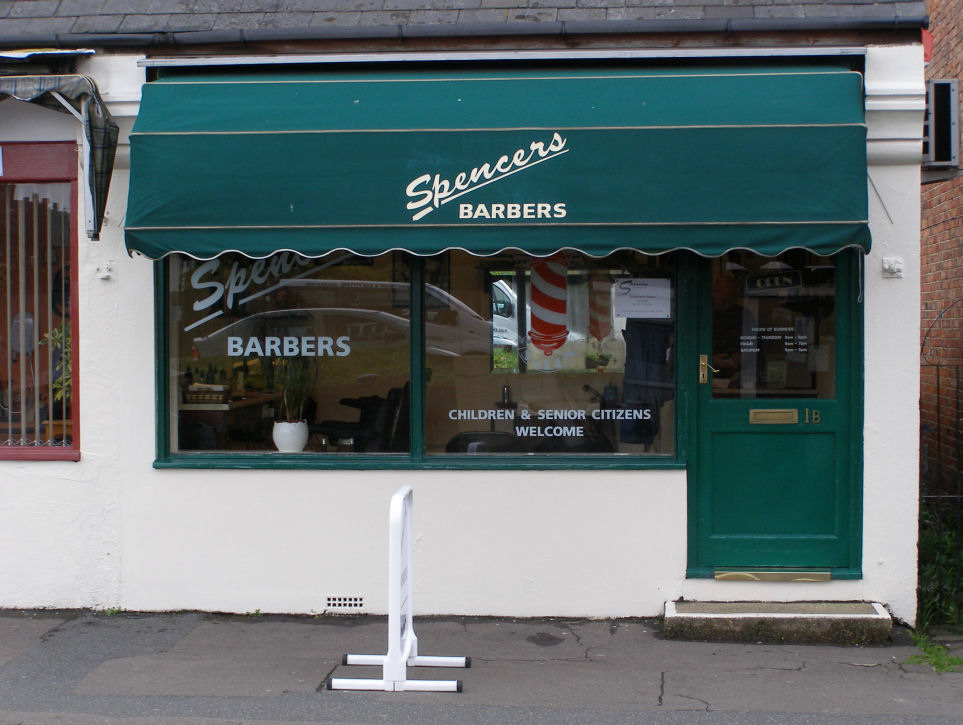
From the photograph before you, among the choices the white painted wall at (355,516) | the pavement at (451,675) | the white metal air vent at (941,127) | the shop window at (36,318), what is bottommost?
the pavement at (451,675)

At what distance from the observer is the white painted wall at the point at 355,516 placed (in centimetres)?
605

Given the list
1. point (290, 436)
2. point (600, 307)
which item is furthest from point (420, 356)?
point (600, 307)

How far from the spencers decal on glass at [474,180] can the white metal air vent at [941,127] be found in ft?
7.72

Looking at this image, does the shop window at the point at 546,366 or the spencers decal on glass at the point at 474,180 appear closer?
the spencers decal on glass at the point at 474,180

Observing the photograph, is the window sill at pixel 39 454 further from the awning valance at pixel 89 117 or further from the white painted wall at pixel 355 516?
the awning valance at pixel 89 117

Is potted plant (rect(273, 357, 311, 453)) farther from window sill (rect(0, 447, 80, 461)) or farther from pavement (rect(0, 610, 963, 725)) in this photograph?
window sill (rect(0, 447, 80, 461))

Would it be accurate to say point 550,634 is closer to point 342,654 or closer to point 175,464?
point 342,654

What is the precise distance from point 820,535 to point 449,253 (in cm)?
293

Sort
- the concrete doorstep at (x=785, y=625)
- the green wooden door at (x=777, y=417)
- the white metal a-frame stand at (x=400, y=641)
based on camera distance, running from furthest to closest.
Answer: the green wooden door at (x=777, y=417), the concrete doorstep at (x=785, y=625), the white metal a-frame stand at (x=400, y=641)

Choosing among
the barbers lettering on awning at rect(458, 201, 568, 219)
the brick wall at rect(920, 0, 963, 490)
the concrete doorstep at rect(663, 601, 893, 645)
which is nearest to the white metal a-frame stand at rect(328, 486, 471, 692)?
the concrete doorstep at rect(663, 601, 893, 645)

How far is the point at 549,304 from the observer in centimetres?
647

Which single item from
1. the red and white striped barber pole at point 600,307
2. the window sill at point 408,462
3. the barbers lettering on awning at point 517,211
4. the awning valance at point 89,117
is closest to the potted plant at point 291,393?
the window sill at point 408,462

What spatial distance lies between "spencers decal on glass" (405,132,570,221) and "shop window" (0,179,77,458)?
2458mm

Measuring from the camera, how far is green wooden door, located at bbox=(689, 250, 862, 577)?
6133 millimetres
